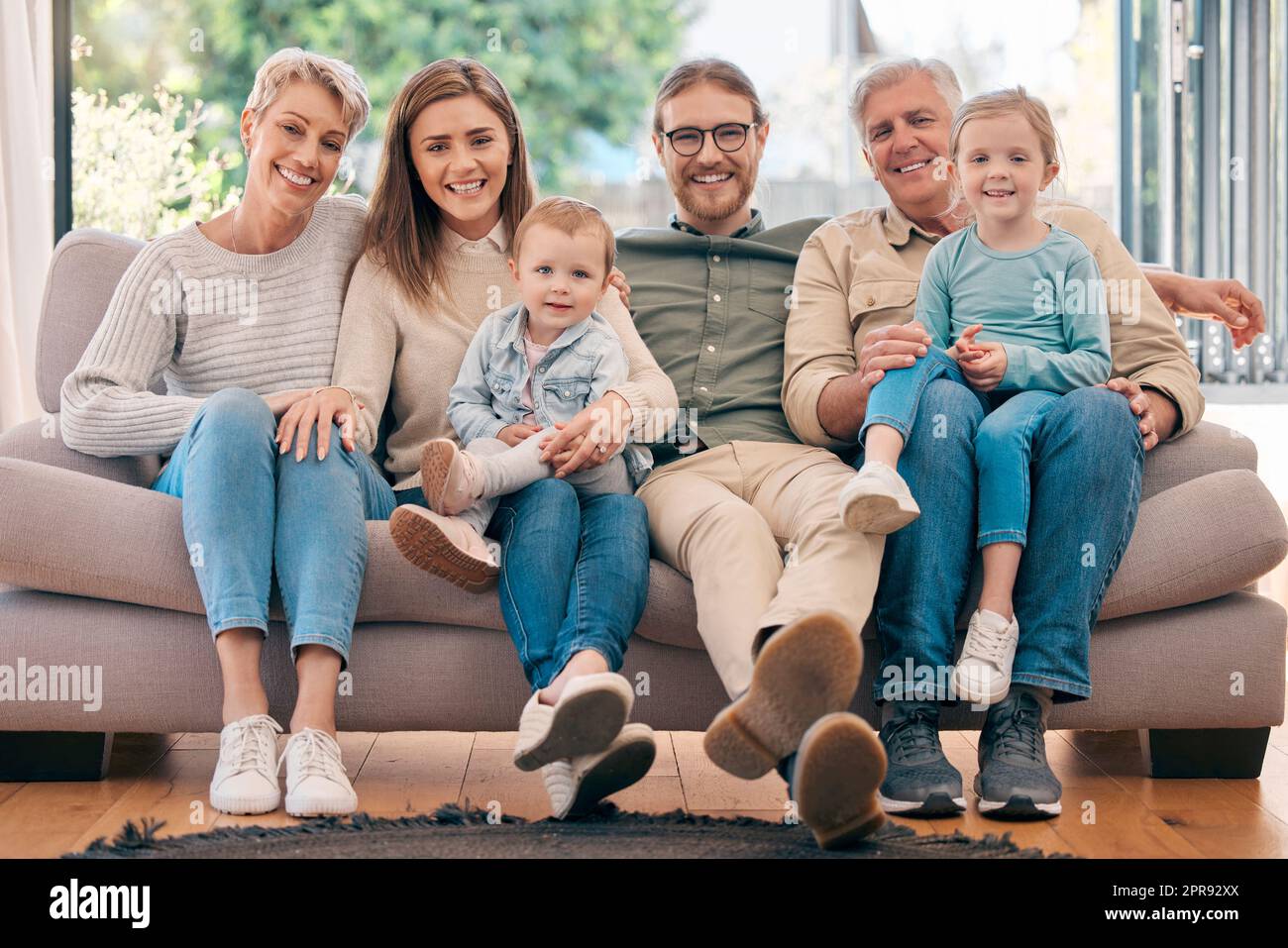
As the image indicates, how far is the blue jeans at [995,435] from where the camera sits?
1720 millimetres

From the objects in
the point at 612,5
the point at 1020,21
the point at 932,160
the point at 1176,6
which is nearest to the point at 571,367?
the point at 932,160

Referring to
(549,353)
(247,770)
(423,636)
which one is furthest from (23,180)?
(247,770)

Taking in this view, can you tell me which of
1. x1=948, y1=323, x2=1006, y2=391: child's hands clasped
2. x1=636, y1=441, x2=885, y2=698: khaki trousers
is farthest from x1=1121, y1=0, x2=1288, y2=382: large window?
x1=636, y1=441, x2=885, y2=698: khaki trousers

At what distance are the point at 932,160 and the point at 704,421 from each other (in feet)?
2.05

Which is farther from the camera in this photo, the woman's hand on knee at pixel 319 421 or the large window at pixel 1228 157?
the large window at pixel 1228 157

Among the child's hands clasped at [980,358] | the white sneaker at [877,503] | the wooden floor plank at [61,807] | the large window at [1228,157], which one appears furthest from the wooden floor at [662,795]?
the large window at [1228,157]

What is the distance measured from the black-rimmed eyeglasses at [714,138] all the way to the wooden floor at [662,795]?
106 centimetres

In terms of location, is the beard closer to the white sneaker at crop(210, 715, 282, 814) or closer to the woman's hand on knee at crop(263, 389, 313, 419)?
the woman's hand on knee at crop(263, 389, 313, 419)

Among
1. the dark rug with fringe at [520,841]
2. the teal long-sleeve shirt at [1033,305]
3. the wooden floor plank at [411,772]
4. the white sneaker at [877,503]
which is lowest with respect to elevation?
the wooden floor plank at [411,772]

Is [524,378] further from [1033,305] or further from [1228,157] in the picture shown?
[1228,157]

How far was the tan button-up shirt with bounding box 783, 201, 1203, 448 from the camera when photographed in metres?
2.01

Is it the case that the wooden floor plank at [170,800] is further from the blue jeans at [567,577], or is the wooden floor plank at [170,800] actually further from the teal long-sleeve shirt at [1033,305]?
the teal long-sleeve shirt at [1033,305]

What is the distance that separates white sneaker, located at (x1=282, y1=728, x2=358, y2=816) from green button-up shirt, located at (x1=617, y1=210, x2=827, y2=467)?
0.73m

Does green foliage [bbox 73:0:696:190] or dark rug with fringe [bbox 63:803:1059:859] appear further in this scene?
green foliage [bbox 73:0:696:190]
